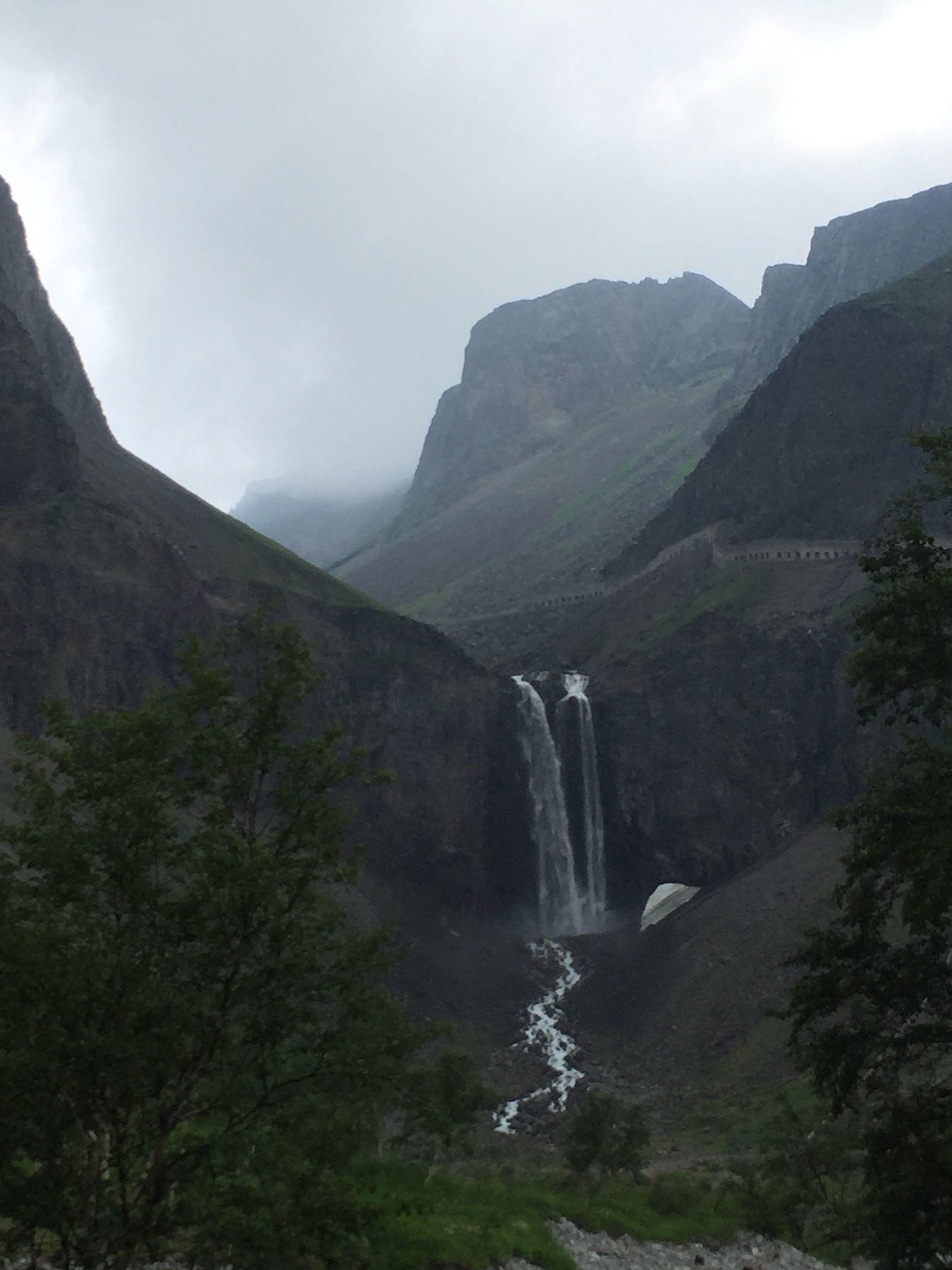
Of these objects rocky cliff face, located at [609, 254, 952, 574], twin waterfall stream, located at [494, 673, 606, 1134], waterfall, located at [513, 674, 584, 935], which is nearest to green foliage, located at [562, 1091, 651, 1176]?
twin waterfall stream, located at [494, 673, 606, 1134]

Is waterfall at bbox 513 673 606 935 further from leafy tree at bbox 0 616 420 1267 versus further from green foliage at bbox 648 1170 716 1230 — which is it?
leafy tree at bbox 0 616 420 1267

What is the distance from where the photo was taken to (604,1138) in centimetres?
4388

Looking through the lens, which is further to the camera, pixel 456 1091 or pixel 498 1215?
pixel 456 1091

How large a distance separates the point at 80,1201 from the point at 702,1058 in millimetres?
68253

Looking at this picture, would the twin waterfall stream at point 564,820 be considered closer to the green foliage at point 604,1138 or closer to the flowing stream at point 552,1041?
the flowing stream at point 552,1041

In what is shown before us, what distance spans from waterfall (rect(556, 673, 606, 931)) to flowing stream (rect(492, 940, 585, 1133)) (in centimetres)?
A: 807

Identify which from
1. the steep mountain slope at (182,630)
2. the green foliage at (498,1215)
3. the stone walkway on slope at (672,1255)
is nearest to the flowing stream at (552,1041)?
the steep mountain slope at (182,630)

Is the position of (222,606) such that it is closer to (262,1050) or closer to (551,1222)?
(551,1222)

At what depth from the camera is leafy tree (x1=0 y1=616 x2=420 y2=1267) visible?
14820mm

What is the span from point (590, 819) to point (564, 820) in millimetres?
2614

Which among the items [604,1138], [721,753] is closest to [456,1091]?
[604,1138]

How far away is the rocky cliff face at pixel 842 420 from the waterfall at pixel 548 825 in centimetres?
4331

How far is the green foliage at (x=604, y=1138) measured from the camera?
4372cm

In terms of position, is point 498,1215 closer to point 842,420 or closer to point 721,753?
point 721,753
